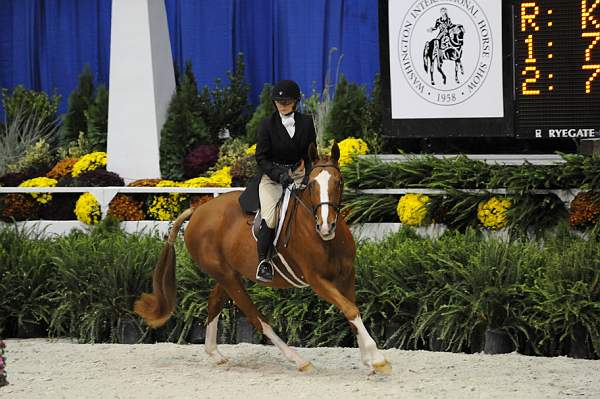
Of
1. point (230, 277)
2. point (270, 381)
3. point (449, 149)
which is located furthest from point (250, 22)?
point (270, 381)

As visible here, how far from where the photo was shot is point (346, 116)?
42.2 ft

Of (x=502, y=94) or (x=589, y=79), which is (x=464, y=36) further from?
(x=589, y=79)

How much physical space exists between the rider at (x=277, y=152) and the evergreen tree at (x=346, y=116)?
477cm

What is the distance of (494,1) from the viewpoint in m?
Result: 11.2

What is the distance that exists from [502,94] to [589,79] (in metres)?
1.02

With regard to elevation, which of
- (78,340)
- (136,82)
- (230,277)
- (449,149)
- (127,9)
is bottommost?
(78,340)

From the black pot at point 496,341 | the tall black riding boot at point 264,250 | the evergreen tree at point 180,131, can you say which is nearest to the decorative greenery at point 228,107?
the evergreen tree at point 180,131

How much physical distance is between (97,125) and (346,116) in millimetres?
3422

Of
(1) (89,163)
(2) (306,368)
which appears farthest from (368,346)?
(1) (89,163)

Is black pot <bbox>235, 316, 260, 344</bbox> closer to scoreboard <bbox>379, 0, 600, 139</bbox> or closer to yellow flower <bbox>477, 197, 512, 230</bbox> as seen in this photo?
yellow flower <bbox>477, 197, 512, 230</bbox>

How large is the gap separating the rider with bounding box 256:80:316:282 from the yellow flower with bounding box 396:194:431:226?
2.80m

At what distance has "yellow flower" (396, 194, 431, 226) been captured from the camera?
10.6 metres

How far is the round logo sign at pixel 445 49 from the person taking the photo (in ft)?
37.0

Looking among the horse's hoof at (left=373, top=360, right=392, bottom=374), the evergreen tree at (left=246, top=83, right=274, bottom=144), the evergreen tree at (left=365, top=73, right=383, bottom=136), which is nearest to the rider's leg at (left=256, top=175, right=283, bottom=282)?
the horse's hoof at (left=373, top=360, right=392, bottom=374)
